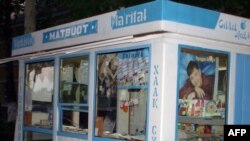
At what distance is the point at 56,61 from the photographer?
24.7 feet

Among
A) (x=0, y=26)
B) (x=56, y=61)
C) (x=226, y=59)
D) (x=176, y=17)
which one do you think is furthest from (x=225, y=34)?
(x=0, y=26)

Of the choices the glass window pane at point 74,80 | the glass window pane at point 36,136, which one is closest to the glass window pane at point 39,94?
the glass window pane at point 36,136

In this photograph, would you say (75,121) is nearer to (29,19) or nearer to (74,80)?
(74,80)

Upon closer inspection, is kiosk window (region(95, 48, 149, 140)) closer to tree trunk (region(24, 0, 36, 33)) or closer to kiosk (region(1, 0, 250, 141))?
kiosk (region(1, 0, 250, 141))

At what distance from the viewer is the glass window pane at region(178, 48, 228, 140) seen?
5656 mm

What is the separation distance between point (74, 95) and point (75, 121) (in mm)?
427

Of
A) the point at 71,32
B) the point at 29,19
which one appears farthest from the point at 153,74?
the point at 29,19

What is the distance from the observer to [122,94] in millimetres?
6125

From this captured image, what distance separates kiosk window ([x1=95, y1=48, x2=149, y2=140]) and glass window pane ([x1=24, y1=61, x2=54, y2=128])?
1637 millimetres

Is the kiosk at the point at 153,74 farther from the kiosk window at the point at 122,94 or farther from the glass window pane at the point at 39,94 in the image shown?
the glass window pane at the point at 39,94

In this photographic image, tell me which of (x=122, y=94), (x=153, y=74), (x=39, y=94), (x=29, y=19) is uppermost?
(x=29, y=19)

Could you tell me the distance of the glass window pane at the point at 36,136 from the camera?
25.9 feet

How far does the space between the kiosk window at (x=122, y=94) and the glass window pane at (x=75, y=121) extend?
430mm

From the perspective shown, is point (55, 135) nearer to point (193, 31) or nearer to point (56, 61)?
point (56, 61)
